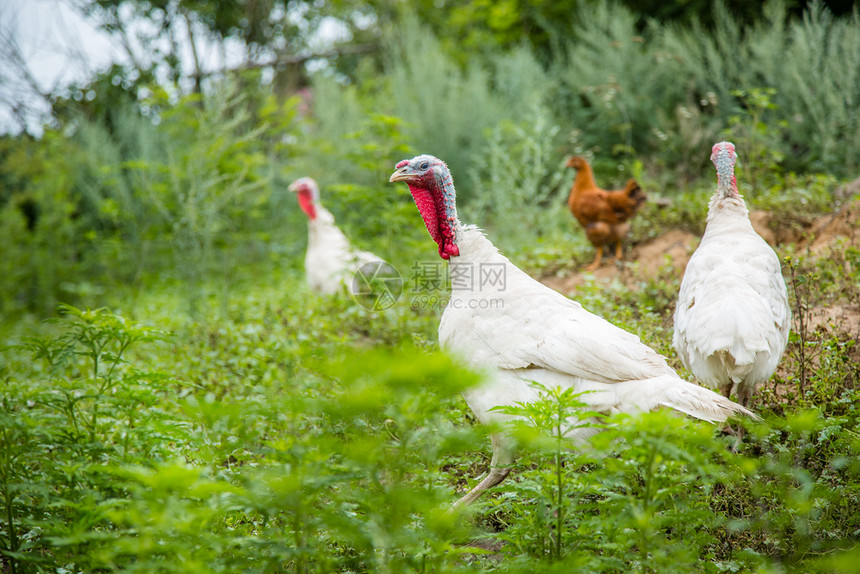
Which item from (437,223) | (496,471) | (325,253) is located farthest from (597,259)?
(496,471)

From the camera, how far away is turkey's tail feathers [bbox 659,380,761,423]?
2.55m

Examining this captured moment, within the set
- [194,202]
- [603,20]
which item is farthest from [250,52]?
[194,202]

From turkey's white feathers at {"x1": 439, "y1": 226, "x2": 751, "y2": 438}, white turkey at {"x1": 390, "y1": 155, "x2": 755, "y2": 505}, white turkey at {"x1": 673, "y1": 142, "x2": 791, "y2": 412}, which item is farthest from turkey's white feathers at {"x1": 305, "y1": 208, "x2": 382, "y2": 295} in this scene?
white turkey at {"x1": 673, "y1": 142, "x2": 791, "y2": 412}

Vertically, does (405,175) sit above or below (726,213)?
above

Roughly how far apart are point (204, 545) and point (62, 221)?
31.0 ft

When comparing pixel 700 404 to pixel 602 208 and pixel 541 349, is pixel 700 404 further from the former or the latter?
pixel 602 208

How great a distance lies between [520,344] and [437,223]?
949 mm

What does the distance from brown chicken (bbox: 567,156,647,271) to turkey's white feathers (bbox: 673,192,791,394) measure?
229 cm

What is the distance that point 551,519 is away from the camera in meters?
2.29

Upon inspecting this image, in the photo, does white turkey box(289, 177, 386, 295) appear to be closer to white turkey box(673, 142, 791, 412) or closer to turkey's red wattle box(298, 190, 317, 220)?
turkey's red wattle box(298, 190, 317, 220)

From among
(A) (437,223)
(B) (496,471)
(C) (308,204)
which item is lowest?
(B) (496,471)

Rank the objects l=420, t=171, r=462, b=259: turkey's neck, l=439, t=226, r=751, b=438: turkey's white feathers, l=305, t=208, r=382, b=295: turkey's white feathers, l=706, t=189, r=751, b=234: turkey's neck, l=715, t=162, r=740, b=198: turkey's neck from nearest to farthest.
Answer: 1. l=439, t=226, r=751, b=438: turkey's white feathers
2. l=420, t=171, r=462, b=259: turkey's neck
3. l=706, t=189, r=751, b=234: turkey's neck
4. l=715, t=162, r=740, b=198: turkey's neck
5. l=305, t=208, r=382, b=295: turkey's white feathers

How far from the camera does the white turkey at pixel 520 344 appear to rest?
277 cm

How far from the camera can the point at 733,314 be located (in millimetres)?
3113
